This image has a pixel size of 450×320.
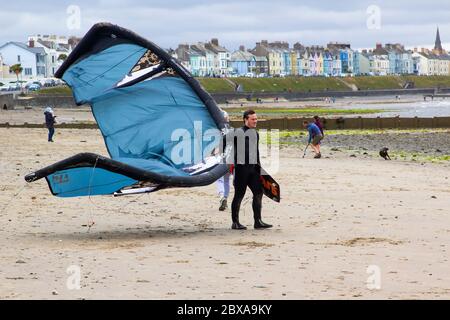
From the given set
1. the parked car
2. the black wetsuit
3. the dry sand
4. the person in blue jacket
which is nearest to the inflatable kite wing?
the black wetsuit

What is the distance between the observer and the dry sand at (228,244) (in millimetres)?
9828

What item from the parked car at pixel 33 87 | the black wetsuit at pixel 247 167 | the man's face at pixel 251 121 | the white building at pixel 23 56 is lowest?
the parked car at pixel 33 87

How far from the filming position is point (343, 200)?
18328 mm

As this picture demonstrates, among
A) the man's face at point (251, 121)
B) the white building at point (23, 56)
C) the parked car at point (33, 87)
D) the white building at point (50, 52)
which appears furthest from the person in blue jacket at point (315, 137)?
the white building at point (50, 52)

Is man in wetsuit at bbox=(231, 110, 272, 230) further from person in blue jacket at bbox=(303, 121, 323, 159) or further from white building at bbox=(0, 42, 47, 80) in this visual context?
white building at bbox=(0, 42, 47, 80)

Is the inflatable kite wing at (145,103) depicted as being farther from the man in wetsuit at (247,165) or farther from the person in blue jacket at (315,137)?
the person in blue jacket at (315,137)

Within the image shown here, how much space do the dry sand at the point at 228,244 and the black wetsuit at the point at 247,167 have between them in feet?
1.54

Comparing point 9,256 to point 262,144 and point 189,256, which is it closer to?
point 189,256

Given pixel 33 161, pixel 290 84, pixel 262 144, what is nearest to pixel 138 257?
pixel 33 161

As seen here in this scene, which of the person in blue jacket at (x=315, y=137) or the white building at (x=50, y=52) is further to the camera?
the white building at (x=50, y=52)

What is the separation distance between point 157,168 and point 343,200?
5.21 metres

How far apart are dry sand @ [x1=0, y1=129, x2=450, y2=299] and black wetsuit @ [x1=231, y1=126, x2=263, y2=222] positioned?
0.47m

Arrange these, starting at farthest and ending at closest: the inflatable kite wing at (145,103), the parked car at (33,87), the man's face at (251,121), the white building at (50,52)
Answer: the white building at (50,52), the parked car at (33,87), the inflatable kite wing at (145,103), the man's face at (251,121)

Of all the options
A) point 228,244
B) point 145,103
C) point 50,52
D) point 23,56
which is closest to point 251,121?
point 228,244
